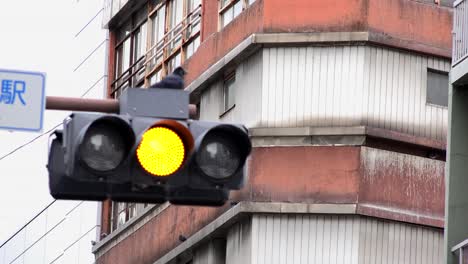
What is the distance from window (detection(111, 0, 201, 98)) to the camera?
48.6m

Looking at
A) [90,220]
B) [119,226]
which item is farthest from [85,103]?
[90,220]

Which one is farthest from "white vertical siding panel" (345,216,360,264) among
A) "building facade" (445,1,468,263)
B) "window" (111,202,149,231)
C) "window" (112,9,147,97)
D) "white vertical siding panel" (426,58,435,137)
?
"window" (112,9,147,97)

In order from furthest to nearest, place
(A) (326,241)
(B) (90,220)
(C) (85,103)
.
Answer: (B) (90,220), (A) (326,241), (C) (85,103)

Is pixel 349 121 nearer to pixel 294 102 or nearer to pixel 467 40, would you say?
pixel 294 102

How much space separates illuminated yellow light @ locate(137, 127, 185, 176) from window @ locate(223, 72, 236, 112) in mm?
29399

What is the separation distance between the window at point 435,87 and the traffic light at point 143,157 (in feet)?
91.1

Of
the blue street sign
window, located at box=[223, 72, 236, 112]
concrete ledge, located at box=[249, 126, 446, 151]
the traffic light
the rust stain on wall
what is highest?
window, located at box=[223, 72, 236, 112]

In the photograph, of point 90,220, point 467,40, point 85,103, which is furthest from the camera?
point 90,220

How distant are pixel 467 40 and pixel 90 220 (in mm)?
23773

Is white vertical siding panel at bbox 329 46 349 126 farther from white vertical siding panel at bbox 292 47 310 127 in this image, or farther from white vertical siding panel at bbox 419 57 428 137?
white vertical siding panel at bbox 419 57 428 137

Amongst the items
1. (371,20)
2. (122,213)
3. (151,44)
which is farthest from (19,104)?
(122,213)

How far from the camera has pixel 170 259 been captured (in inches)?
1789

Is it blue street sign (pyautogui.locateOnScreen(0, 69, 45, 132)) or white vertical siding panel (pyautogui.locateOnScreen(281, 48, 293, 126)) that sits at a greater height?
white vertical siding panel (pyautogui.locateOnScreen(281, 48, 293, 126))

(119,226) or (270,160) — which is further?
(119,226)
